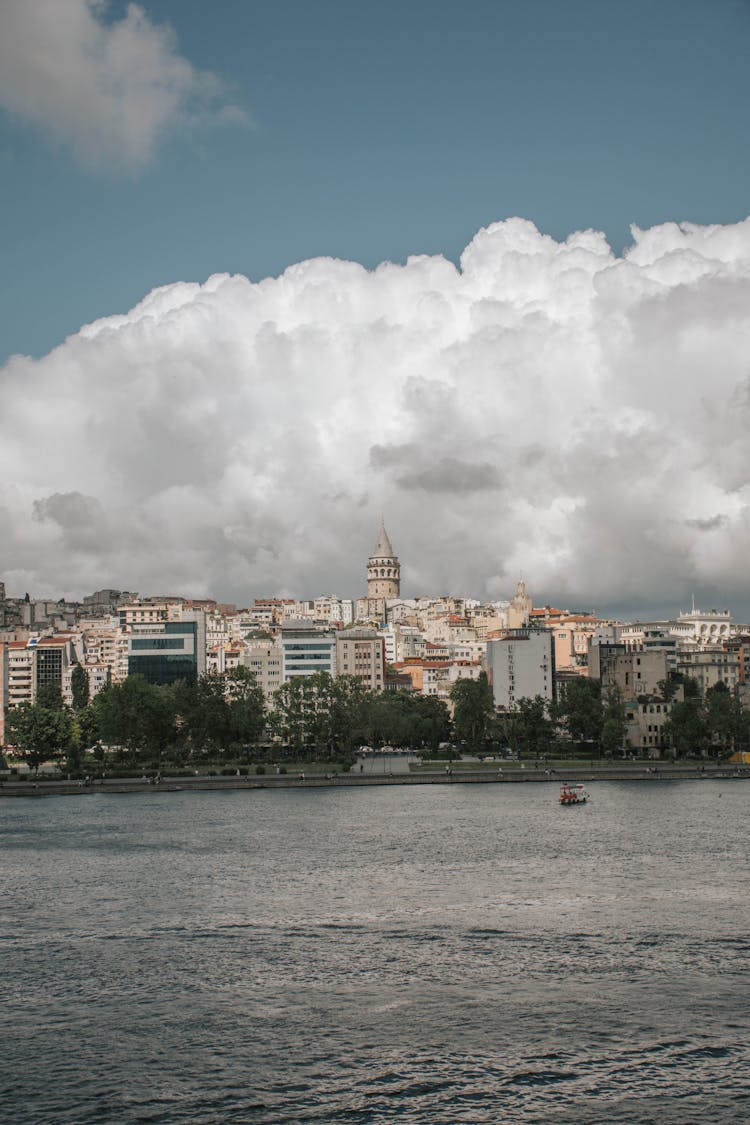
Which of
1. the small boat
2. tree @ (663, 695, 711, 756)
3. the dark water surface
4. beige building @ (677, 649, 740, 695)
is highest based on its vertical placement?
beige building @ (677, 649, 740, 695)

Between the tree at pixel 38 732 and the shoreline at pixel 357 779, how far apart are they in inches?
422

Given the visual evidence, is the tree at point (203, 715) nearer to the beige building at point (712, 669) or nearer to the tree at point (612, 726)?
the tree at point (612, 726)

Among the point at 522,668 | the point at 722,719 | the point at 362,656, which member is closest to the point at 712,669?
the point at 522,668

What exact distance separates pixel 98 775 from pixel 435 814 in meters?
38.4

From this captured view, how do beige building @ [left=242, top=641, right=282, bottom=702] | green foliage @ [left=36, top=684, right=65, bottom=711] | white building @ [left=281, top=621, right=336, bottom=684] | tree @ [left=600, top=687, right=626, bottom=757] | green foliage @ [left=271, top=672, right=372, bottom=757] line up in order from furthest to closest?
beige building @ [left=242, top=641, right=282, bottom=702] < white building @ [left=281, top=621, right=336, bottom=684] < green foliage @ [left=36, top=684, right=65, bottom=711] < green foliage @ [left=271, top=672, right=372, bottom=757] < tree @ [left=600, top=687, right=626, bottom=757]

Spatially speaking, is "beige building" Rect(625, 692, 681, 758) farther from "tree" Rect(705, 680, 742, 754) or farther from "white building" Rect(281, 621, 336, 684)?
"white building" Rect(281, 621, 336, 684)

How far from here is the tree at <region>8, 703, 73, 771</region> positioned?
11469 centimetres

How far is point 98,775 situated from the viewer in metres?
105

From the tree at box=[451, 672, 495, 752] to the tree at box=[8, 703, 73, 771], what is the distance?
36.8m

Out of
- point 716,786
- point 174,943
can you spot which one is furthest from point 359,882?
point 716,786

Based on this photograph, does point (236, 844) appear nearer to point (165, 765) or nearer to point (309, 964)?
point (309, 964)

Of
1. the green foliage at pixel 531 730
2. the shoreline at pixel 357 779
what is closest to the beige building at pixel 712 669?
the green foliage at pixel 531 730

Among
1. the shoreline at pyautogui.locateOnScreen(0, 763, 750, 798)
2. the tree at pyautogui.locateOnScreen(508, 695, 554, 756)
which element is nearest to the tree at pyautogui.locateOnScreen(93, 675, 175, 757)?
the shoreline at pyautogui.locateOnScreen(0, 763, 750, 798)

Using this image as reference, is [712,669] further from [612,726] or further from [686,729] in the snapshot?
[686,729]
